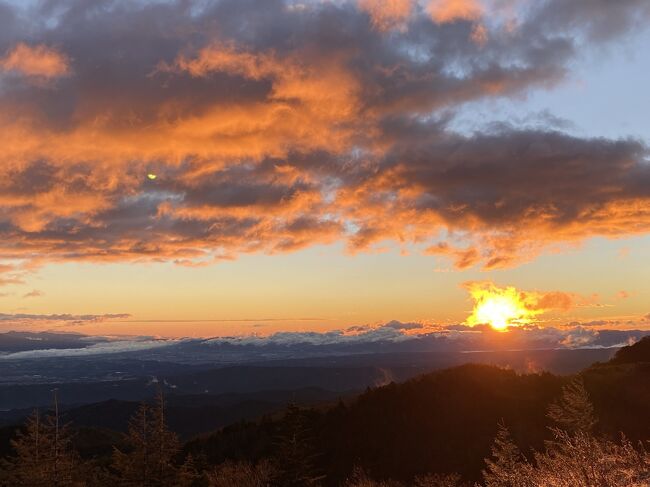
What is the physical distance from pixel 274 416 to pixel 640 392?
8419 centimetres

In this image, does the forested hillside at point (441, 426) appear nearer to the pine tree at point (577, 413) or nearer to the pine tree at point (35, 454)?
the pine tree at point (577, 413)

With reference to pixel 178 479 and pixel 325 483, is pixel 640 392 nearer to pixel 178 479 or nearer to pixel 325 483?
pixel 325 483

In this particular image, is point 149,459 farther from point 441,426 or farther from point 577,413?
point 441,426

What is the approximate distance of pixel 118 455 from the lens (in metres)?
37.2

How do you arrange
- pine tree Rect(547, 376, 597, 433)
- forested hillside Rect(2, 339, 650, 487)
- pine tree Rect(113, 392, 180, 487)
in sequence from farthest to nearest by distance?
forested hillside Rect(2, 339, 650, 487) < pine tree Rect(547, 376, 597, 433) < pine tree Rect(113, 392, 180, 487)

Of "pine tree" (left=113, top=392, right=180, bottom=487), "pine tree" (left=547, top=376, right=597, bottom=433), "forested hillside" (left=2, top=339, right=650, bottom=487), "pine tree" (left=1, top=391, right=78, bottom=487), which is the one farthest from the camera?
"forested hillside" (left=2, top=339, right=650, bottom=487)

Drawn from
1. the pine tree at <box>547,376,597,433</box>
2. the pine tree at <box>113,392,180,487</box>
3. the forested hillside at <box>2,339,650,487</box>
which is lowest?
the forested hillside at <box>2,339,650,487</box>

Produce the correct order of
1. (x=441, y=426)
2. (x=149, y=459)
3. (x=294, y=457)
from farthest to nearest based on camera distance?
1. (x=441, y=426)
2. (x=294, y=457)
3. (x=149, y=459)

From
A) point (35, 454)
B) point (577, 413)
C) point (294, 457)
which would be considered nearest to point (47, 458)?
point (35, 454)

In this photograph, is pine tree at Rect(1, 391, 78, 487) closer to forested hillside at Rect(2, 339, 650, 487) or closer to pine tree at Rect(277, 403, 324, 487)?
forested hillside at Rect(2, 339, 650, 487)

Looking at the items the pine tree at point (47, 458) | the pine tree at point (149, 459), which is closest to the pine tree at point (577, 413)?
the pine tree at point (149, 459)

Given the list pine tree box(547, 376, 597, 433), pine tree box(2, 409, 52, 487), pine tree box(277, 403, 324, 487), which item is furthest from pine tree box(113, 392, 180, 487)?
pine tree box(547, 376, 597, 433)

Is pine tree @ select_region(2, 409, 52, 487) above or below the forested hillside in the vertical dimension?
above

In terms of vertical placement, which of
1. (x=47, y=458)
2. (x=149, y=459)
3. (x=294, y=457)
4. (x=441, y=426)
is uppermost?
(x=47, y=458)
